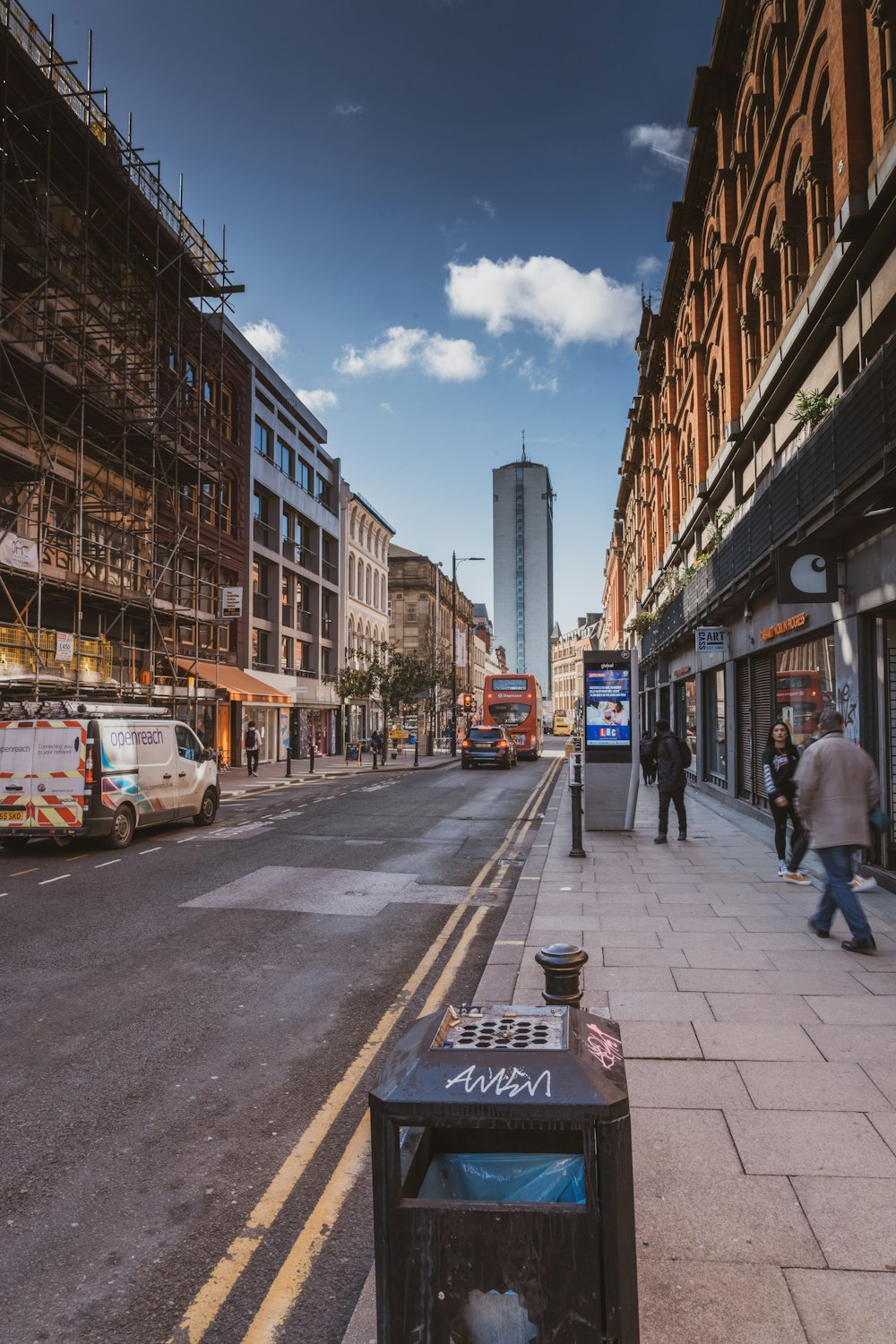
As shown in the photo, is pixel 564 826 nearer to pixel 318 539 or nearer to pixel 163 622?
pixel 163 622

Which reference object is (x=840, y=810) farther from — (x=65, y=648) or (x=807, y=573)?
(x=65, y=648)

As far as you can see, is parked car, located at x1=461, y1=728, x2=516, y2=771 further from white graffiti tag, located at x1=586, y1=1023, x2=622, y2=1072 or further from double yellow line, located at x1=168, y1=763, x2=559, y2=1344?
white graffiti tag, located at x1=586, y1=1023, x2=622, y2=1072

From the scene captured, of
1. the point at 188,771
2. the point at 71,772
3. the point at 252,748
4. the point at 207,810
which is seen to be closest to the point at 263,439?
the point at 252,748

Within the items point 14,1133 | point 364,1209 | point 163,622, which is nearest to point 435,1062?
point 364,1209

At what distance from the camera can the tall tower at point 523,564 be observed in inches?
7042

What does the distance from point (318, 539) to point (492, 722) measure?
14.4 m

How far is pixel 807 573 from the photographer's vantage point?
34.6ft

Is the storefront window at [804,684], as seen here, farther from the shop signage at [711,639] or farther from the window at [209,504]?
the window at [209,504]

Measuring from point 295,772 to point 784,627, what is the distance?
2210 centimetres

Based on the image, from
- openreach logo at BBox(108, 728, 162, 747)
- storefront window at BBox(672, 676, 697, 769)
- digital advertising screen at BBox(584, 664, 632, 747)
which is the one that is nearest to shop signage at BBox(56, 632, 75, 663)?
openreach logo at BBox(108, 728, 162, 747)

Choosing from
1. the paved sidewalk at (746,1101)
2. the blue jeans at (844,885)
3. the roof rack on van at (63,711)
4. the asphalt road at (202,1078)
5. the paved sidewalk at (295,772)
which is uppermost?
the roof rack on van at (63,711)

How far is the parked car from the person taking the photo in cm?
3403

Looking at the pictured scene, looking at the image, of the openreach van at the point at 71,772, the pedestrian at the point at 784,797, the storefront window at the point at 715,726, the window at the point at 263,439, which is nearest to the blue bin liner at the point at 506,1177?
the pedestrian at the point at 784,797

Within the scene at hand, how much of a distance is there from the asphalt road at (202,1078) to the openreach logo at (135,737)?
7.40ft
